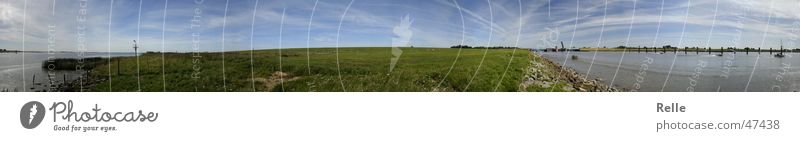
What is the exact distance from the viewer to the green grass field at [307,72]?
8.02 meters

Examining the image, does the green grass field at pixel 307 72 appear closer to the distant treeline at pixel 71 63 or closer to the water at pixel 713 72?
the distant treeline at pixel 71 63

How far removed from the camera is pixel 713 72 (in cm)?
920

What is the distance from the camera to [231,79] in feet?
26.3

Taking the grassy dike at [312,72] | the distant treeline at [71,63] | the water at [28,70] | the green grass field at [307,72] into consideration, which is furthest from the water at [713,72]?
the water at [28,70]

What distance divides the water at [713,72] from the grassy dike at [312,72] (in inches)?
61.6

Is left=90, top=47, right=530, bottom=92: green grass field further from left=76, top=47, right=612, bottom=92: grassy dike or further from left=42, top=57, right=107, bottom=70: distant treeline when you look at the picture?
left=42, top=57, right=107, bottom=70: distant treeline

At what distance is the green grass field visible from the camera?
8.02 meters

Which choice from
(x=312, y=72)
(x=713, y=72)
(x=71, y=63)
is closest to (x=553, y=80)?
(x=713, y=72)

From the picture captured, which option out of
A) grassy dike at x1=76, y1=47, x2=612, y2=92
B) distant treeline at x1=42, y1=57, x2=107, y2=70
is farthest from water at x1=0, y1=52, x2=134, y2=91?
grassy dike at x1=76, y1=47, x2=612, y2=92
